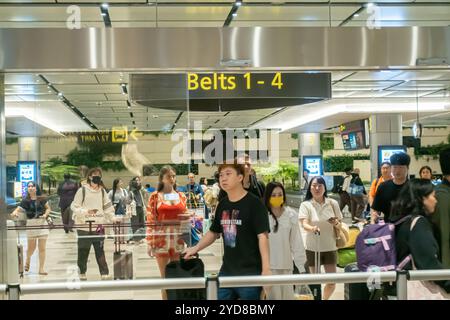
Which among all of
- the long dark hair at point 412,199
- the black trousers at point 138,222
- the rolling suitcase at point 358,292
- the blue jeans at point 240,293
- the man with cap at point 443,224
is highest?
the long dark hair at point 412,199

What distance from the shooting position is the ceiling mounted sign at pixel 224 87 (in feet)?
18.6

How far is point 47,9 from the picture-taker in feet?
18.0

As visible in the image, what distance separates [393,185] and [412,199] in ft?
5.05

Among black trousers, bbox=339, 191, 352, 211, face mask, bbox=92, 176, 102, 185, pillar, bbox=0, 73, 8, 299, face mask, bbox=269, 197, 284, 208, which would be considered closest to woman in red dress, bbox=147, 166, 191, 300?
face mask, bbox=92, 176, 102, 185

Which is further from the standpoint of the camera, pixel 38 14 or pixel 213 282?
pixel 38 14

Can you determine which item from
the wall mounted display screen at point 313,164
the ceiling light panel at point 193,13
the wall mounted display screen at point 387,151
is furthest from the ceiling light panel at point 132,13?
the wall mounted display screen at point 313,164

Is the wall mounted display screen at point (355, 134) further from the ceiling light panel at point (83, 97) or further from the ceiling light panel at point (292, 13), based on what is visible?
the ceiling light panel at point (83, 97)

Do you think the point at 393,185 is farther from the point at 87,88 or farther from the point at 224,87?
the point at 87,88

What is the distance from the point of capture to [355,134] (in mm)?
21141

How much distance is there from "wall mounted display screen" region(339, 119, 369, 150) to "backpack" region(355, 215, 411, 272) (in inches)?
628

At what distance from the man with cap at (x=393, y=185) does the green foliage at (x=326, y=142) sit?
20.4m

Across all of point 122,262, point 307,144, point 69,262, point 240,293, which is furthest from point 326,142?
point 240,293

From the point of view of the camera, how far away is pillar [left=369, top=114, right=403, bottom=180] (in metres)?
18.9

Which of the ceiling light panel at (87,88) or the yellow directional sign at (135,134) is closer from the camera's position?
the yellow directional sign at (135,134)
